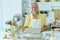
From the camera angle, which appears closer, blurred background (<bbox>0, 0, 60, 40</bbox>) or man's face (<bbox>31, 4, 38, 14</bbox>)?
man's face (<bbox>31, 4, 38, 14</bbox>)

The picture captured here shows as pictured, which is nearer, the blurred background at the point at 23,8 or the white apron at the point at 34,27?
the white apron at the point at 34,27

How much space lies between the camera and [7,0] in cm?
423

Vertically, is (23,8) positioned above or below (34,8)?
below

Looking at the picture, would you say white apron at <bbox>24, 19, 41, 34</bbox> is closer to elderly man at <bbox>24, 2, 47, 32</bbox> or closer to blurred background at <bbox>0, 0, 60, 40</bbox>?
elderly man at <bbox>24, 2, 47, 32</bbox>

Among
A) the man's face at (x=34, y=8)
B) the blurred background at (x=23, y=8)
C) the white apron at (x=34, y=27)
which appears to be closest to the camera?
the white apron at (x=34, y=27)

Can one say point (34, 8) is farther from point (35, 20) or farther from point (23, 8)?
point (23, 8)

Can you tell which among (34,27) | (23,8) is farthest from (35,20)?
(23,8)

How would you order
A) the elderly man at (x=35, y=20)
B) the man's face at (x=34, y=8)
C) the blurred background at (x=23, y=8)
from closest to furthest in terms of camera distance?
the elderly man at (x=35, y=20)
the man's face at (x=34, y=8)
the blurred background at (x=23, y=8)

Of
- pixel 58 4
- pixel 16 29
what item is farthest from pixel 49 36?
pixel 58 4

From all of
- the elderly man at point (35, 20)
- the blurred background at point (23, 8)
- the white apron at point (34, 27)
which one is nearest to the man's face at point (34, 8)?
the elderly man at point (35, 20)

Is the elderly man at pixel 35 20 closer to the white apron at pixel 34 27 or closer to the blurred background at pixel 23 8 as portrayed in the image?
the white apron at pixel 34 27

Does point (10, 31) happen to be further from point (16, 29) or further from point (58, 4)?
point (58, 4)

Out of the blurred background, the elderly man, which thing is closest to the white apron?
the elderly man

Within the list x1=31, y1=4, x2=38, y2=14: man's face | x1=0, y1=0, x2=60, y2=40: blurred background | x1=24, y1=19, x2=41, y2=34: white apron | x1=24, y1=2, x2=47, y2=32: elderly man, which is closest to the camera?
x1=24, y1=19, x2=41, y2=34: white apron
